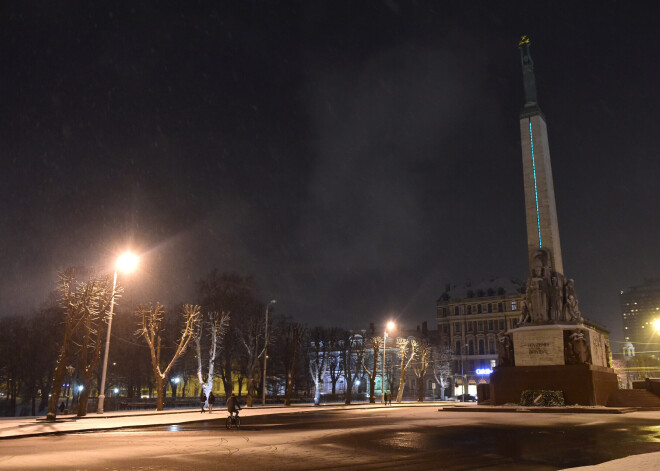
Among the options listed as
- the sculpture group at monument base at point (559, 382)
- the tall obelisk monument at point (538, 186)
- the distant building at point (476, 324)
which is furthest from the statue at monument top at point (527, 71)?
the distant building at point (476, 324)

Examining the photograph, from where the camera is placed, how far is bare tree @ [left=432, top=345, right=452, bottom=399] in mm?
75875

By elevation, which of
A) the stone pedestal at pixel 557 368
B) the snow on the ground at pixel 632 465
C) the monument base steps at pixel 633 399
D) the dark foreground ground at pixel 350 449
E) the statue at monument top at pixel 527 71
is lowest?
the monument base steps at pixel 633 399

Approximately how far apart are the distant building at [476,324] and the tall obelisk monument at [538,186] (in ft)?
191

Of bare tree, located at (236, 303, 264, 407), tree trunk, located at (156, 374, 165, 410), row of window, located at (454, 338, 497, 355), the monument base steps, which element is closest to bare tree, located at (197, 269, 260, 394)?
bare tree, located at (236, 303, 264, 407)

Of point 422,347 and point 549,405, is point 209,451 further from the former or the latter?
point 422,347

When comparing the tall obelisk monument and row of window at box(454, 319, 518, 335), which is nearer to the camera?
the tall obelisk monument

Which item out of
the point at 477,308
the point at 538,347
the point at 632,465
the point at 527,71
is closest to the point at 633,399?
the point at 538,347

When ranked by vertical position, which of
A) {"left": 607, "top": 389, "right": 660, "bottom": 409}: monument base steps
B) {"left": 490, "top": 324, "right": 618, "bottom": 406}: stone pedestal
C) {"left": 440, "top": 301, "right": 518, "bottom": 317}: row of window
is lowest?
{"left": 607, "top": 389, "right": 660, "bottom": 409}: monument base steps

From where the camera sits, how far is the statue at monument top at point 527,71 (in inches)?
1414

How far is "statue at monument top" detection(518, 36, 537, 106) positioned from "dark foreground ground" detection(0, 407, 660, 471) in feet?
80.6

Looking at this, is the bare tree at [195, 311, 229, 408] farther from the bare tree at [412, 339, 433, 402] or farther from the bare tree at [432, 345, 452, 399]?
the bare tree at [432, 345, 452, 399]

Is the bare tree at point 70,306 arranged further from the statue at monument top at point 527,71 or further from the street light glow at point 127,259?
the statue at monument top at point 527,71

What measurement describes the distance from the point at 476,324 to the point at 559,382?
68.4m

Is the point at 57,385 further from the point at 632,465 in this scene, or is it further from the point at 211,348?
the point at 632,465
